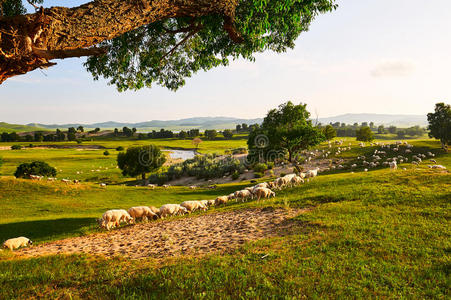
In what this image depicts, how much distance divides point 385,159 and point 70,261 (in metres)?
50.2

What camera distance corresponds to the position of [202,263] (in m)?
6.70

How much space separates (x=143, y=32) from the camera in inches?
457

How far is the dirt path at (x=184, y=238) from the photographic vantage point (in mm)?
8656

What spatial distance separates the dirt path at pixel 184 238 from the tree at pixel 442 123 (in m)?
54.6

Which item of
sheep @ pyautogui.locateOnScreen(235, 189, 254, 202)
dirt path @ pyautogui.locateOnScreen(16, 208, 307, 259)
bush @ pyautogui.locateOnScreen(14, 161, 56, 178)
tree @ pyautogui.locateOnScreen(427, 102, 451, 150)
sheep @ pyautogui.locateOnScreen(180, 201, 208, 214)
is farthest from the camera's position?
tree @ pyautogui.locateOnScreen(427, 102, 451, 150)

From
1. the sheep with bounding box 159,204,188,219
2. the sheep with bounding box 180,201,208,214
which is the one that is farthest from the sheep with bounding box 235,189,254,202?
the sheep with bounding box 159,204,188,219

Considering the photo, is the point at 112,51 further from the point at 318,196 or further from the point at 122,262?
the point at 318,196

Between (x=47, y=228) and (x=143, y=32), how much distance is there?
51.7 feet

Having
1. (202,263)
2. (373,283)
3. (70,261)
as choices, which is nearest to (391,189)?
(373,283)

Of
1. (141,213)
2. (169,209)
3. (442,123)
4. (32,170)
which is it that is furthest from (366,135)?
(32,170)

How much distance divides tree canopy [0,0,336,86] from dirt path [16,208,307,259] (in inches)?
275

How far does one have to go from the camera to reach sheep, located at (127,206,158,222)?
52.4ft

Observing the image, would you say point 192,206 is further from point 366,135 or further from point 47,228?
point 366,135

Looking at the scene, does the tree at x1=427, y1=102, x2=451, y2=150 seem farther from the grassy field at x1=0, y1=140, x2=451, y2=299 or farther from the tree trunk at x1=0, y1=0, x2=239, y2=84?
the tree trunk at x1=0, y1=0, x2=239, y2=84
